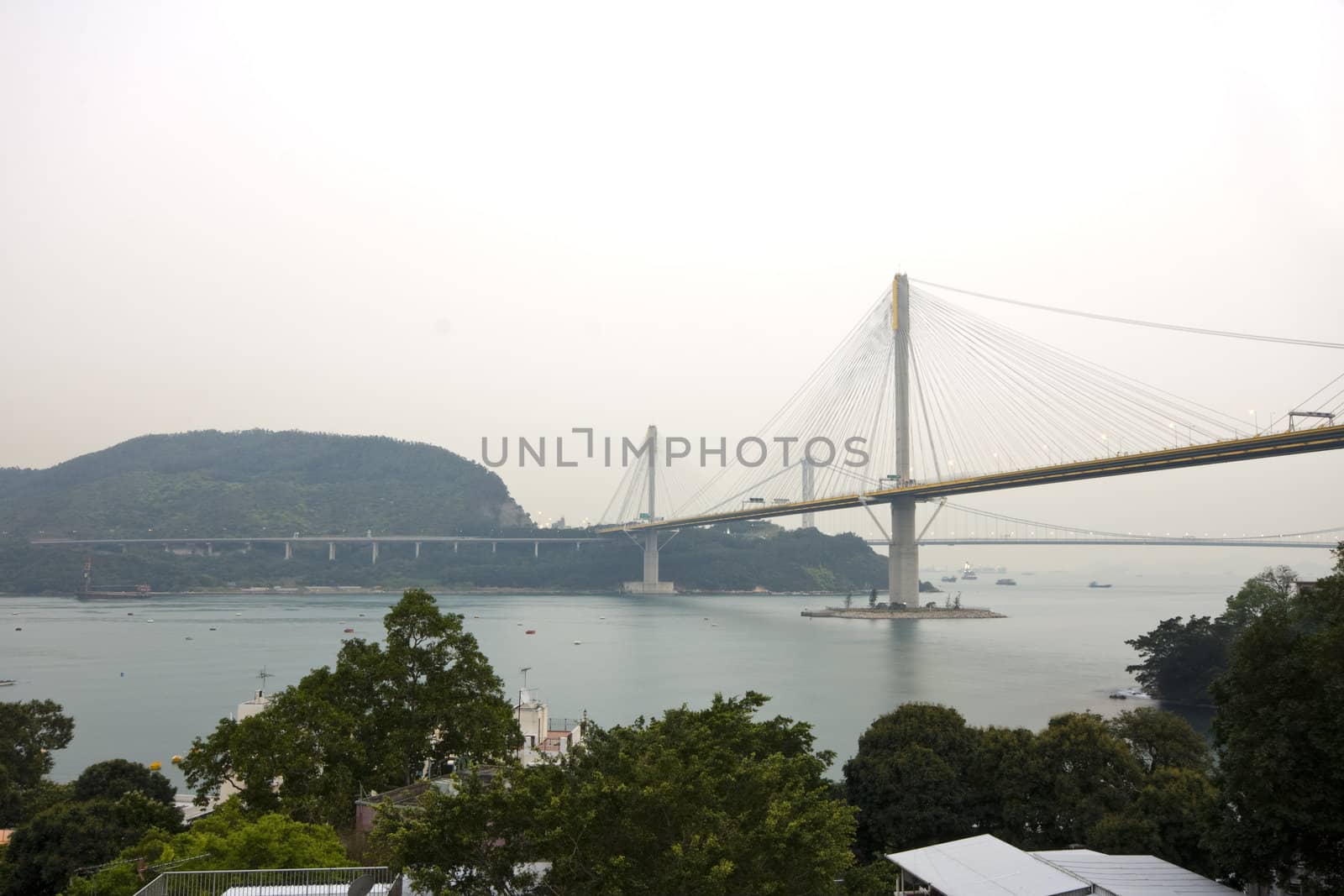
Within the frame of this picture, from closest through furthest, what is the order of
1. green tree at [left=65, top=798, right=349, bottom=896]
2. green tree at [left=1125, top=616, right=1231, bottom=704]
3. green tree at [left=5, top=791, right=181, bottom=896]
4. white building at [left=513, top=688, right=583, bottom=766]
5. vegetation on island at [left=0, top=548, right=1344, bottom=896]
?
vegetation on island at [left=0, top=548, right=1344, bottom=896] → green tree at [left=65, top=798, right=349, bottom=896] → green tree at [left=5, top=791, right=181, bottom=896] → white building at [left=513, top=688, right=583, bottom=766] → green tree at [left=1125, top=616, right=1231, bottom=704]

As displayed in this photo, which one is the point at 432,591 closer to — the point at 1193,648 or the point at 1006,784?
the point at 1193,648

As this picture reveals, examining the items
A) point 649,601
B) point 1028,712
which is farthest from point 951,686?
point 649,601

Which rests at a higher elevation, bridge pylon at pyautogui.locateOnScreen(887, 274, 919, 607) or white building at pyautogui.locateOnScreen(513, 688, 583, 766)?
bridge pylon at pyautogui.locateOnScreen(887, 274, 919, 607)

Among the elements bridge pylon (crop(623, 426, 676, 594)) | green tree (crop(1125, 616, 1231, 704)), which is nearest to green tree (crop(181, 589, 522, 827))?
green tree (crop(1125, 616, 1231, 704))

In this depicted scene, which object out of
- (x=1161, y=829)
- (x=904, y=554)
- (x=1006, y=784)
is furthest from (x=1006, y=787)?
(x=904, y=554)

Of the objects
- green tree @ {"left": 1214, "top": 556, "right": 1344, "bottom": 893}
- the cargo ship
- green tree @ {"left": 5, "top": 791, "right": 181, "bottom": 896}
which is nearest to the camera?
green tree @ {"left": 1214, "top": 556, "right": 1344, "bottom": 893}

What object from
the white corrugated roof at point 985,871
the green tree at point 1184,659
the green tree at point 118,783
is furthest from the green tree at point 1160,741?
the green tree at point 1184,659

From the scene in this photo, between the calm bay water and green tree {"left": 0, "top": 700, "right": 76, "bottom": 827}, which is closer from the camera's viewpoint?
green tree {"left": 0, "top": 700, "right": 76, "bottom": 827}

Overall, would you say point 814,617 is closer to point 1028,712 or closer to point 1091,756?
point 1028,712

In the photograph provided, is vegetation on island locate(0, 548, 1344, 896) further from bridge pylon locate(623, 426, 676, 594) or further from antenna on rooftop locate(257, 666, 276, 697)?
bridge pylon locate(623, 426, 676, 594)
